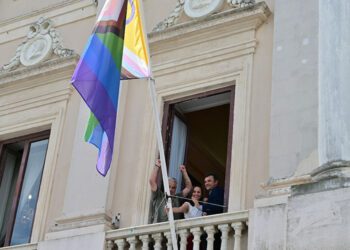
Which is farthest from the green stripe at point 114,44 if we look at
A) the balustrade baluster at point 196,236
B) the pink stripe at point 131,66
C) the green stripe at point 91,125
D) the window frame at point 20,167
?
the window frame at point 20,167

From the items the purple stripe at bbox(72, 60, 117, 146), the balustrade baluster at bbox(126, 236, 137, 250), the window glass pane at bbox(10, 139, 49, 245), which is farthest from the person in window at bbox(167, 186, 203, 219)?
the window glass pane at bbox(10, 139, 49, 245)

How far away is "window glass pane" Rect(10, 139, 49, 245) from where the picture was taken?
12367 mm

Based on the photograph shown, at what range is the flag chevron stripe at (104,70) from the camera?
1020cm

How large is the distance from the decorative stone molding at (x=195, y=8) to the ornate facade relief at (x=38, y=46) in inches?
69.9

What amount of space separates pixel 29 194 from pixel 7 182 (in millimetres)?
677

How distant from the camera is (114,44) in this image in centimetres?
1044

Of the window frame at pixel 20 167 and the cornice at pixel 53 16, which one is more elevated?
the cornice at pixel 53 16

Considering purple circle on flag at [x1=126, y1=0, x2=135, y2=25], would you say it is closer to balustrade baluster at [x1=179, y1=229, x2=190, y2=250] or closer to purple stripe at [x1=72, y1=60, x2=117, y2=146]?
A: purple stripe at [x1=72, y1=60, x2=117, y2=146]

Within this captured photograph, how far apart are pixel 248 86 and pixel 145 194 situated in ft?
5.95

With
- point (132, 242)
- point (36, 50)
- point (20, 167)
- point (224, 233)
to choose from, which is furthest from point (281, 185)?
point (36, 50)

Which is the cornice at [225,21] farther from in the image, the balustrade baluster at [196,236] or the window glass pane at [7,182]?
the balustrade baluster at [196,236]

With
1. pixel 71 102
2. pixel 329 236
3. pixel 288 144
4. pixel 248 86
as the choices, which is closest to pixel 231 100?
pixel 248 86

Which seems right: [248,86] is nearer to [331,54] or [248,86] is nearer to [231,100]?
[231,100]

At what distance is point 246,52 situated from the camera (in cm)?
1152
